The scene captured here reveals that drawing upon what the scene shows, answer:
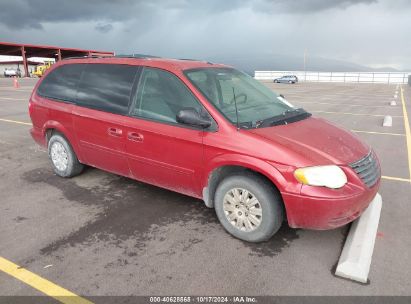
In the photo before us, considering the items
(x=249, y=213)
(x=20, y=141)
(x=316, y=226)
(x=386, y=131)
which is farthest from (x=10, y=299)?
(x=386, y=131)

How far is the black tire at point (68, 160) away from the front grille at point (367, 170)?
12.4ft

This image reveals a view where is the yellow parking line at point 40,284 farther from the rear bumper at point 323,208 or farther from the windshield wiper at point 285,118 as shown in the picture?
the windshield wiper at point 285,118

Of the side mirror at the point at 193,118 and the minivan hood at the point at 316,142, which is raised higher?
the side mirror at the point at 193,118

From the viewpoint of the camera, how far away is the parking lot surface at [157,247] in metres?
2.88

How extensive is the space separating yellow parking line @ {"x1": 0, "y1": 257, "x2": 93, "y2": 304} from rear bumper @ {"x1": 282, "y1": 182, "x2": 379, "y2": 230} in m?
1.89

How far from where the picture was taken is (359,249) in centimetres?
320

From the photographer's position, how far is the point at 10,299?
8.79 ft

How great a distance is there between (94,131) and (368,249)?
3.44 meters

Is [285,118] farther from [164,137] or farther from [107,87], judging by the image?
[107,87]

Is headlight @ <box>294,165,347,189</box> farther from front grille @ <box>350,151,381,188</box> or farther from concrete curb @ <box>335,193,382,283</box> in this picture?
concrete curb @ <box>335,193,382,283</box>

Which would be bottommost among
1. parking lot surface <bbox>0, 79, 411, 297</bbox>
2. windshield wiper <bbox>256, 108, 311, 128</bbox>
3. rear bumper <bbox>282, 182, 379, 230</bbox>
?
parking lot surface <bbox>0, 79, 411, 297</bbox>

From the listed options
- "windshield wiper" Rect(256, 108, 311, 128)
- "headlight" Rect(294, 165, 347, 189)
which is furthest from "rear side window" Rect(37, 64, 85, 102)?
"headlight" Rect(294, 165, 347, 189)

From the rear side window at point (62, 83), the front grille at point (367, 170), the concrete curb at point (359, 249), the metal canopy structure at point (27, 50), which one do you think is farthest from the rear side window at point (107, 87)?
the metal canopy structure at point (27, 50)

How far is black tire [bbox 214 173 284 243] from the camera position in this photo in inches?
130
